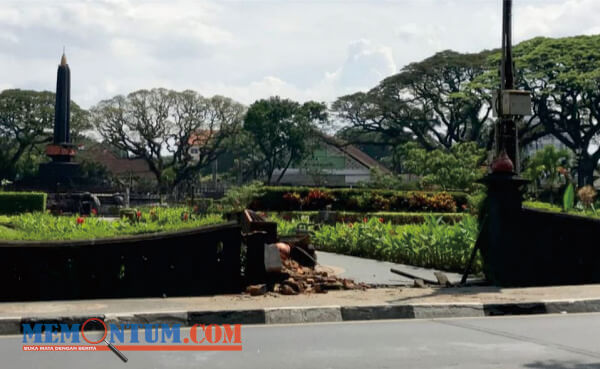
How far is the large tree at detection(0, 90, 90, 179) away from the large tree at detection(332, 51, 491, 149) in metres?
24.9

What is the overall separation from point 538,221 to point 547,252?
510 mm

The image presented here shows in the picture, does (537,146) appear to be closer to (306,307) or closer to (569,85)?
(569,85)

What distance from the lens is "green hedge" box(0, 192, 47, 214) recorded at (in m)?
38.5

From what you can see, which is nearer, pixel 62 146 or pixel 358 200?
pixel 358 200

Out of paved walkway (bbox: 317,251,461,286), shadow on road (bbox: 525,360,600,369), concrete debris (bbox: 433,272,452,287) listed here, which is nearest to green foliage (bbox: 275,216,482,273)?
paved walkway (bbox: 317,251,461,286)

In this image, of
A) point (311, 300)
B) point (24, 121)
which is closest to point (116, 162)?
point (24, 121)

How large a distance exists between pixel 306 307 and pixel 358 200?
75.7ft

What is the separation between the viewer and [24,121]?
74.4m

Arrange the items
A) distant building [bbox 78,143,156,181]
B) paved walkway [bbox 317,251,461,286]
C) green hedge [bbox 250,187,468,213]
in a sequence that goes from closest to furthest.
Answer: paved walkway [bbox 317,251,461,286]
green hedge [bbox 250,187,468,213]
distant building [bbox 78,143,156,181]

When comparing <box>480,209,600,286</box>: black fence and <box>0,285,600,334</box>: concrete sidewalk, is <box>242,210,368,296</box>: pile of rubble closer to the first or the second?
<box>0,285,600,334</box>: concrete sidewalk

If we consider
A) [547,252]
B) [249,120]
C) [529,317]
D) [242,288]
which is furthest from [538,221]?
[249,120]

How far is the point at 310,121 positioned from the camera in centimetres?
7588

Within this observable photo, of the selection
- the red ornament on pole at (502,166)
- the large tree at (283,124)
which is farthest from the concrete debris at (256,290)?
the large tree at (283,124)

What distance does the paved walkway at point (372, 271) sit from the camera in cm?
1302
